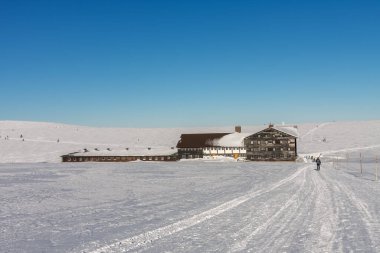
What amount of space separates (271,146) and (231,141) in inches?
356

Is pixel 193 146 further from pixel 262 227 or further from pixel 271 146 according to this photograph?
pixel 262 227

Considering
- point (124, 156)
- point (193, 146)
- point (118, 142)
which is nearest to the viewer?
point (124, 156)

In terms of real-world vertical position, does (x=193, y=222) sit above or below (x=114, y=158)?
below

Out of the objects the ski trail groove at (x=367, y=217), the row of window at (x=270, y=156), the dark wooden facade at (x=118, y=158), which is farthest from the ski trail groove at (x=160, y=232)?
the dark wooden facade at (x=118, y=158)

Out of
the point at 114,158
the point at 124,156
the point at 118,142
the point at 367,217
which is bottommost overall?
the point at 367,217

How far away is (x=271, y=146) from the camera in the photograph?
248 feet

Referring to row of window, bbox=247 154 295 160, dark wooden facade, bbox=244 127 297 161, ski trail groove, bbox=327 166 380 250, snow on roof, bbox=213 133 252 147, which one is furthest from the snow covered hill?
ski trail groove, bbox=327 166 380 250

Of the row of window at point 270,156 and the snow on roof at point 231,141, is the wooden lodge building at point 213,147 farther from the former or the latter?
Answer: the row of window at point 270,156

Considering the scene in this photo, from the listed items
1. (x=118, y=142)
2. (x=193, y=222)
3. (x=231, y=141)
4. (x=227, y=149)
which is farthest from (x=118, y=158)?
(x=193, y=222)

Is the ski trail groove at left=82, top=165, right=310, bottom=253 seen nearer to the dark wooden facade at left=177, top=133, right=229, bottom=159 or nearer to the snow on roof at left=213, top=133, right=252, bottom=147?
the snow on roof at left=213, top=133, right=252, bottom=147

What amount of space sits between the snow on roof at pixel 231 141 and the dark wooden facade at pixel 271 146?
9.50 ft

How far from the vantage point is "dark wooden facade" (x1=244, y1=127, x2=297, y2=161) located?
245 feet

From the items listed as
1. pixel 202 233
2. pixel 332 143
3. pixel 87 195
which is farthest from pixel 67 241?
pixel 332 143

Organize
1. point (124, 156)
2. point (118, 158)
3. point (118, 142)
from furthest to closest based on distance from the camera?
point (118, 142) → point (118, 158) → point (124, 156)
